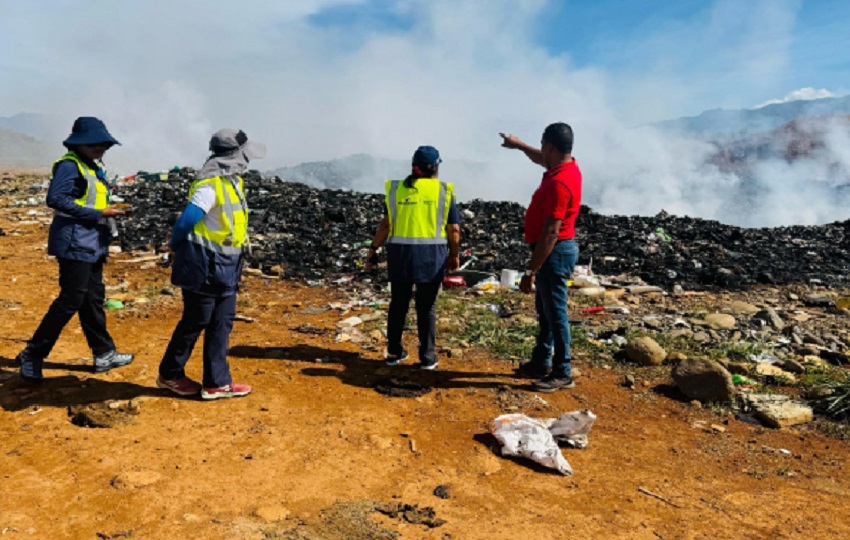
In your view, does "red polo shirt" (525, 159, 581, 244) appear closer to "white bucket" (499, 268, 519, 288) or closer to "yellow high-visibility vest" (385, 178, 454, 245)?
"yellow high-visibility vest" (385, 178, 454, 245)

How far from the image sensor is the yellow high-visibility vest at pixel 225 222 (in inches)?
131

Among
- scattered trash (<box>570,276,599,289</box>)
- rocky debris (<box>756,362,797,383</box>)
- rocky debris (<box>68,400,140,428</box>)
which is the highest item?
scattered trash (<box>570,276,599,289</box>)

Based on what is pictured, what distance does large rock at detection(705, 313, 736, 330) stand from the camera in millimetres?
6133

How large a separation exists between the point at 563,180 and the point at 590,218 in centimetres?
1012

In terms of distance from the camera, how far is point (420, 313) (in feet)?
14.3

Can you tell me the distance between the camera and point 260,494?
8.75 feet

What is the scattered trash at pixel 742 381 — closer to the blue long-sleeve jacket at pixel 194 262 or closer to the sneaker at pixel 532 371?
the sneaker at pixel 532 371

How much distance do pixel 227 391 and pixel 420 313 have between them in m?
1.52

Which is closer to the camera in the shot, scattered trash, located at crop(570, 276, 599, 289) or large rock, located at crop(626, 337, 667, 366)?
large rock, located at crop(626, 337, 667, 366)

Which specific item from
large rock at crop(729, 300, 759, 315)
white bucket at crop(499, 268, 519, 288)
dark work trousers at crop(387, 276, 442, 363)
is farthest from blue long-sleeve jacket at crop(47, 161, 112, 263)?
large rock at crop(729, 300, 759, 315)

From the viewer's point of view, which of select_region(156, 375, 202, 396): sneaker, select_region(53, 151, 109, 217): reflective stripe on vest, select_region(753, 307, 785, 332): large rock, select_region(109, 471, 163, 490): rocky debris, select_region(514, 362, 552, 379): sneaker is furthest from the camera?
select_region(753, 307, 785, 332): large rock

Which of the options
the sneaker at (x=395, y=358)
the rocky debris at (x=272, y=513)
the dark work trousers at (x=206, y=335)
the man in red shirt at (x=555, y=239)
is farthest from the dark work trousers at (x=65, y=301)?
the man in red shirt at (x=555, y=239)

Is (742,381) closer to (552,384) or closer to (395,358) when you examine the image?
(552,384)

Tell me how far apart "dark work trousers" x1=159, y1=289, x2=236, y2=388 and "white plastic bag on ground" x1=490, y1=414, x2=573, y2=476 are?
1829mm
